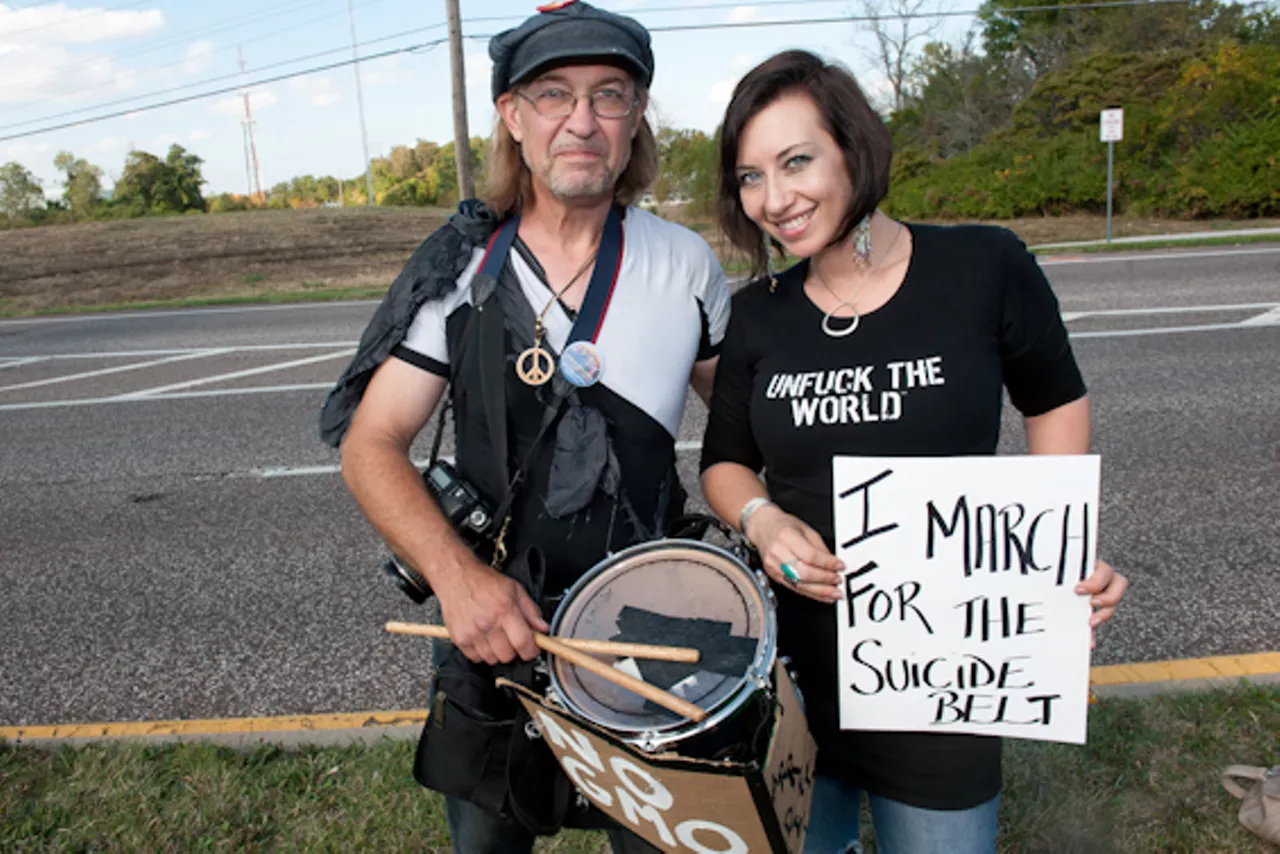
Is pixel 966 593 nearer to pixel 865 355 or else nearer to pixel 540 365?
pixel 865 355

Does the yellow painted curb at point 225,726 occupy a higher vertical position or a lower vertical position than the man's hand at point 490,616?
lower

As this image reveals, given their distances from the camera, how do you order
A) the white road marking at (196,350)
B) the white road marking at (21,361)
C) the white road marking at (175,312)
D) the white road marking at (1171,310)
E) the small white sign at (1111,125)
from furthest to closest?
the small white sign at (1111,125) → the white road marking at (175,312) → the white road marking at (21,361) → the white road marking at (196,350) → the white road marking at (1171,310)

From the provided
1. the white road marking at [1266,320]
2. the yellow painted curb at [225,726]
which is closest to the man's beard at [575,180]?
the yellow painted curb at [225,726]

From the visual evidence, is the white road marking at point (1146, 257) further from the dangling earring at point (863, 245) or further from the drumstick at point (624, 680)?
the drumstick at point (624, 680)

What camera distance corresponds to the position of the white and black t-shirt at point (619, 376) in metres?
1.91

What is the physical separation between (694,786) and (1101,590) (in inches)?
30.5

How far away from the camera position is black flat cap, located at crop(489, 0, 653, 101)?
1.88 meters

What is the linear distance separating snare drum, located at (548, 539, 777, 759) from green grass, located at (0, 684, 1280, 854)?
1222mm

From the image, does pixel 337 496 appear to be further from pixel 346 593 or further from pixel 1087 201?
pixel 1087 201

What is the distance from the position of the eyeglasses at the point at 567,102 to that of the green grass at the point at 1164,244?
15552 mm

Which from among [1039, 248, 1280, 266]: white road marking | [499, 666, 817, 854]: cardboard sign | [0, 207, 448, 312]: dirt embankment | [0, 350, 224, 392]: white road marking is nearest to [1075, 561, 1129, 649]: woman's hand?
[499, 666, 817, 854]: cardboard sign

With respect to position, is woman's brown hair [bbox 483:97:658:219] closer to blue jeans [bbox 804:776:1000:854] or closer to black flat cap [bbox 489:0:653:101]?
black flat cap [bbox 489:0:653:101]

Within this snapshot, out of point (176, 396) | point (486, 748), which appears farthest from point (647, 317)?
point (176, 396)

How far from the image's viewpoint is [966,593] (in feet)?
5.36
